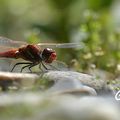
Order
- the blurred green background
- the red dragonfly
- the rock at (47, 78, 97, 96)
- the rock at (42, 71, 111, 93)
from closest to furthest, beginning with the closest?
the rock at (47, 78, 97, 96)
the rock at (42, 71, 111, 93)
the red dragonfly
the blurred green background

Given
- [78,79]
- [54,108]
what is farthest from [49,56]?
[54,108]

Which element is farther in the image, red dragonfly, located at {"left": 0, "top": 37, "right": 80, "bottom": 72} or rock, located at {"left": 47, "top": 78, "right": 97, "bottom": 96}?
red dragonfly, located at {"left": 0, "top": 37, "right": 80, "bottom": 72}

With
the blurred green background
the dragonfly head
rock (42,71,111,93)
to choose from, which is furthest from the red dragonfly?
the blurred green background

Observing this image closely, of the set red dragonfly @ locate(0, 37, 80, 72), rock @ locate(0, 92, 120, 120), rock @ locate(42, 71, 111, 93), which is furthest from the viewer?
red dragonfly @ locate(0, 37, 80, 72)

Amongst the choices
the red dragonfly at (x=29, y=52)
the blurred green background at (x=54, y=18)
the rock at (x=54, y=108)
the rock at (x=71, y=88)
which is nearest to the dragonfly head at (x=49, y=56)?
the red dragonfly at (x=29, y=52)

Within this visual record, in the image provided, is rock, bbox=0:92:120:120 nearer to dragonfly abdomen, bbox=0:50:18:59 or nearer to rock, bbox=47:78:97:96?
rock, bbox=47:78:97:96

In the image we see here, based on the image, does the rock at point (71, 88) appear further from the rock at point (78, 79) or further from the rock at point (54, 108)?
the rock at point (54, 108)

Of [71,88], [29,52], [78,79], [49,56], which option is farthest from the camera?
[49,56]

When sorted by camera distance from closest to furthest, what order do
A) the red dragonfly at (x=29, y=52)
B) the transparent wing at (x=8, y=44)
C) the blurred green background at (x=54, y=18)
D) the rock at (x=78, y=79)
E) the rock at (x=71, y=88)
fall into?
the rock at (x=71, y=88), the rock at (x=78, y=79), the red dragonfly at (x=29, y=52), the transparent wing at (x=8, y=44), the blurred green background at (x=54, y=18)

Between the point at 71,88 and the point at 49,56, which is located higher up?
the point at 71,88

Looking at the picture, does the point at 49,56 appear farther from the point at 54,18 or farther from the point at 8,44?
the point at 54,18

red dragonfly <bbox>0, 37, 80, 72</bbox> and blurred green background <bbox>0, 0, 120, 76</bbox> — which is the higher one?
red dragonfly <bbox>0, 37, 80, 72</bbox>
